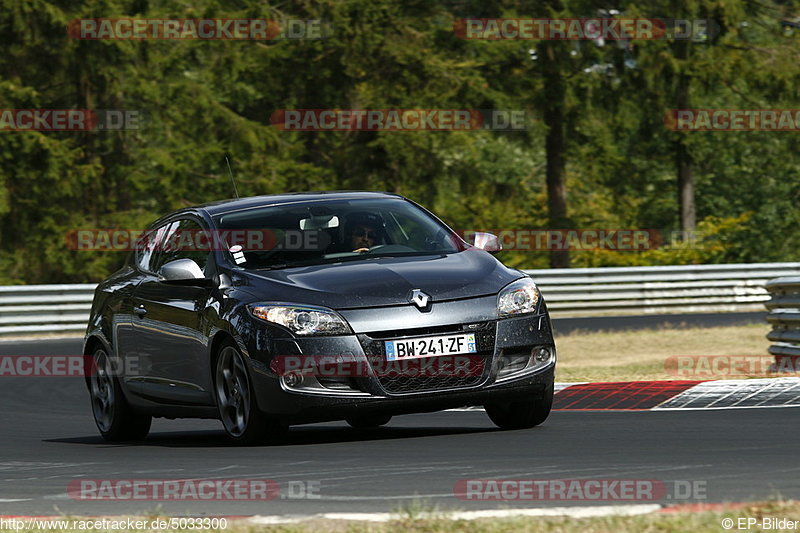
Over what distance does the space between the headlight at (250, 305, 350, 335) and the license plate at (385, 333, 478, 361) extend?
29 centimetres

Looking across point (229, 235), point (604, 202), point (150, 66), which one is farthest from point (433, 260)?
point (604, 202)

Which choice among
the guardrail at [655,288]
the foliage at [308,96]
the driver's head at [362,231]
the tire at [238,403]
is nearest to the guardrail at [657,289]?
the guardrail at [655,288]

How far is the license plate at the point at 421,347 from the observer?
27.6 feet

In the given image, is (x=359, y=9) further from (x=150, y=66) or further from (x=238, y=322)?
(x=238, y=322)

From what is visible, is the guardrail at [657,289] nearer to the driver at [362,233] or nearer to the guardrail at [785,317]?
the guardrail at [785,317]

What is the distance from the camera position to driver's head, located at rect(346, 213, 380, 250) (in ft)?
31.3

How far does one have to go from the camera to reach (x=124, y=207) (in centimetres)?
3878

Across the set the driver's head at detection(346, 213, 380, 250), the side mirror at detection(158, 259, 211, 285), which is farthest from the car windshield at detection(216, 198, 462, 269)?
the side mirror at detection(158, 259, 211, 285)

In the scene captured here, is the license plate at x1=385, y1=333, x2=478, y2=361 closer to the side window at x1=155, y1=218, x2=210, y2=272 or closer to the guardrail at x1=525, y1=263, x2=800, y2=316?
the side window at x1=155, y1=218, x2=210, y2=272

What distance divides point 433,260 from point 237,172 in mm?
31300

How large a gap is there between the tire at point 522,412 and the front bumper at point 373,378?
0.51 metres

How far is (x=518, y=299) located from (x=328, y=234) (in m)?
1.41

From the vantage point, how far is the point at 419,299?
8.47 meters

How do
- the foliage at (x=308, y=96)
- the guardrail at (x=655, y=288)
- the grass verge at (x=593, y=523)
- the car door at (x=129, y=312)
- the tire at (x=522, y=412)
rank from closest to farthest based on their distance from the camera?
the grass verge at (x=593, y=523)
the tire at (x=522, y=412)
the car door at (x=129, y=312)
the guardrail at (x=655, y=288)
the foliage at (x=308, y=96)
